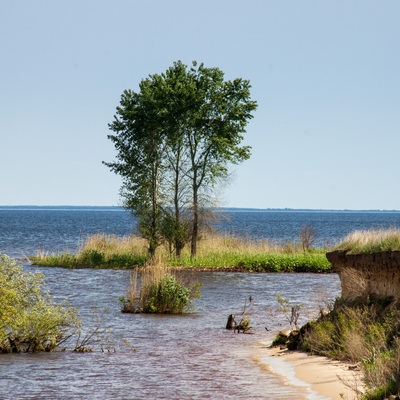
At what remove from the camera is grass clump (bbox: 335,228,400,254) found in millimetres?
20641

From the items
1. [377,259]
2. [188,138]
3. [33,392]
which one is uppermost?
[188,138]

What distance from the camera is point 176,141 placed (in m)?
53.2

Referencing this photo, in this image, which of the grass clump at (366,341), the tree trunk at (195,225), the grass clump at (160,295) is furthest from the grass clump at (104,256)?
the grass clump at (366,341)

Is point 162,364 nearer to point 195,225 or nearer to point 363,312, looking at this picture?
point 363,312

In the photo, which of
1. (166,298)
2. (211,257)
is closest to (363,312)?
(166,298)

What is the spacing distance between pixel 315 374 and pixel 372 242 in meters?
4.77

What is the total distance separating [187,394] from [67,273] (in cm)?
3236

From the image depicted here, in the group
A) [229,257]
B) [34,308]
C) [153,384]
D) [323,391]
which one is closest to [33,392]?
[153,384]

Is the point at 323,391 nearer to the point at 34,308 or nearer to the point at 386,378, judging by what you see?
the point at 386,378

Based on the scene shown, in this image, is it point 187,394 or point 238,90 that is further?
point 238,90

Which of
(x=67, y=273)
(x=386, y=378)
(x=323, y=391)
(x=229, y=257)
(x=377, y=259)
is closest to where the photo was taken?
(x=386, y=378)

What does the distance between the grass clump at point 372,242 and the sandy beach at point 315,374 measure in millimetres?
3075

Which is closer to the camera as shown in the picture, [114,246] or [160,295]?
[160,295]

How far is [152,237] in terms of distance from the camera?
53.2 meters
